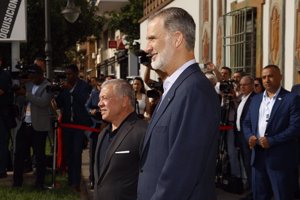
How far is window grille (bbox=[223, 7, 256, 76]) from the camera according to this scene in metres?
11.8

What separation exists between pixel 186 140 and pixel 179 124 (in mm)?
91

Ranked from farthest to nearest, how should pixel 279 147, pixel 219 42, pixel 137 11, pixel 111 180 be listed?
pixel 137 11 < pixel 219 42 < pixel 279 147 < pixel 111 180

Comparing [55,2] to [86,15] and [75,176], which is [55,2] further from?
[75,176]

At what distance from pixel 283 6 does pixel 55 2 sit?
23930mm

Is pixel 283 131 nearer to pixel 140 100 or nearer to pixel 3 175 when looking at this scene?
pixel 140 100

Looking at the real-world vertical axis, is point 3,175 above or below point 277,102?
below

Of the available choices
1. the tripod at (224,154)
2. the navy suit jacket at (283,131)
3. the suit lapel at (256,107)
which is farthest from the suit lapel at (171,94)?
the tripod at (224,154)

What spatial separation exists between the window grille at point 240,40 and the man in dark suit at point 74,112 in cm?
483

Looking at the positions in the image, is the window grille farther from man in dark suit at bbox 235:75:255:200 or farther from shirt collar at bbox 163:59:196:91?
shirt collar at bbox 163:59:196:91

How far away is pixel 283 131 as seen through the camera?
241 inches

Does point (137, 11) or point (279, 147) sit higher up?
point (137, 11)

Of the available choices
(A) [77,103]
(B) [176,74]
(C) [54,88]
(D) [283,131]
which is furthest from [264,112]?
(B) [176,74]

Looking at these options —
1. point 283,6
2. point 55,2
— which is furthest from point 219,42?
point 55,2

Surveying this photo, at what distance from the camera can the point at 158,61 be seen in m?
2.94
